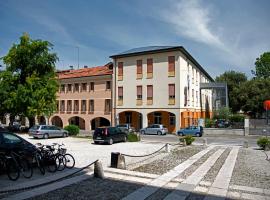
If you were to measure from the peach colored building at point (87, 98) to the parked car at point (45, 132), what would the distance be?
1379 centimetres

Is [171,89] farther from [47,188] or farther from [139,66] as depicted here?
[47,188]

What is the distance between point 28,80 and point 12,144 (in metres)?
22.4

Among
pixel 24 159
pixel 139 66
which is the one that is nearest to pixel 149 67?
pixel 139 66

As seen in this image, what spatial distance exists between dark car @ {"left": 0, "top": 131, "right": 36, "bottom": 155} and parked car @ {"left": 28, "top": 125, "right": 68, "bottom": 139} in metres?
16.4

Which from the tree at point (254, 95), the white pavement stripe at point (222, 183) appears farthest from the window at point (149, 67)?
the white pavement stripe at point (222, 183)

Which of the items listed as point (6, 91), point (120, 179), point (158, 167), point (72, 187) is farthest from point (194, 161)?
point (6, 91)

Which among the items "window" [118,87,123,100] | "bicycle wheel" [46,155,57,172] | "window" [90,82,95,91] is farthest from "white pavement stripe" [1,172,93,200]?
"window" [90,82,95,91]

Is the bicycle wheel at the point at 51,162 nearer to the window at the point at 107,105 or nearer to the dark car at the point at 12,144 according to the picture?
the dark car at the point at 12,144

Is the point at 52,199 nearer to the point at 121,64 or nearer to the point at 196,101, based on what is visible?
the point at 121,64

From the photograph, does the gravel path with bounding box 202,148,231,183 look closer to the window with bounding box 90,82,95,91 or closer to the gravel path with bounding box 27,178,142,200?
the gravel path with bounding box 27,178,142,200

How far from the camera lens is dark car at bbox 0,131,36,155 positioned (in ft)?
33.9

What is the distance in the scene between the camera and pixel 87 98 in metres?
44.2

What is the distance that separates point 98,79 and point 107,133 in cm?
2163

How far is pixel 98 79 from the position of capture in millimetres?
42969
